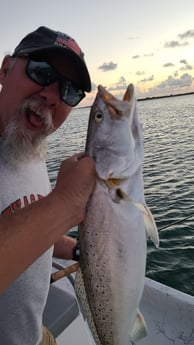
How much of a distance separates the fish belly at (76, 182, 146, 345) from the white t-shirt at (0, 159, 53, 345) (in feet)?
1.72

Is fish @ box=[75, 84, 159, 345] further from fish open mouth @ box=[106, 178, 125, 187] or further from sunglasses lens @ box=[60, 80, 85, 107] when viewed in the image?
sunglasses lens @ box=[60, 80, 85, 107]

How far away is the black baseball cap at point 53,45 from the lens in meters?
2.90

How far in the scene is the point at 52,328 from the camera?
3350 mm

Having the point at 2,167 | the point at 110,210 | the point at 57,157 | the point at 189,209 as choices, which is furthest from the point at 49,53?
the point at 57,157

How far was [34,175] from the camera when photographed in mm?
2885

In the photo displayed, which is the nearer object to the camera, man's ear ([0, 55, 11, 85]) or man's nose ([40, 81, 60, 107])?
man's nose ([40, 81, 60, 107])

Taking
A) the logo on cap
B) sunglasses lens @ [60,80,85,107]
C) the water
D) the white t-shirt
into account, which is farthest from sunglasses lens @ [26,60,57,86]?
the water

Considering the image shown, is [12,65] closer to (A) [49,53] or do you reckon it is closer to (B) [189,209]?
(A) [49,53]

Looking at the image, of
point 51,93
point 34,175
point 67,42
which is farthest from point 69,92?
point 34,175

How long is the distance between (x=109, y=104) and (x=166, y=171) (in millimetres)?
13364

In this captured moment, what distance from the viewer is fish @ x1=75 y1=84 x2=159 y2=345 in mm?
2037

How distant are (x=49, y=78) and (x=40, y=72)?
0.09 meters

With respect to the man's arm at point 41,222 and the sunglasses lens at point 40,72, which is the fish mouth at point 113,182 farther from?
the sunglasses lens at point 40,72

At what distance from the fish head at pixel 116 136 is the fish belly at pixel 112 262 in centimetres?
16
